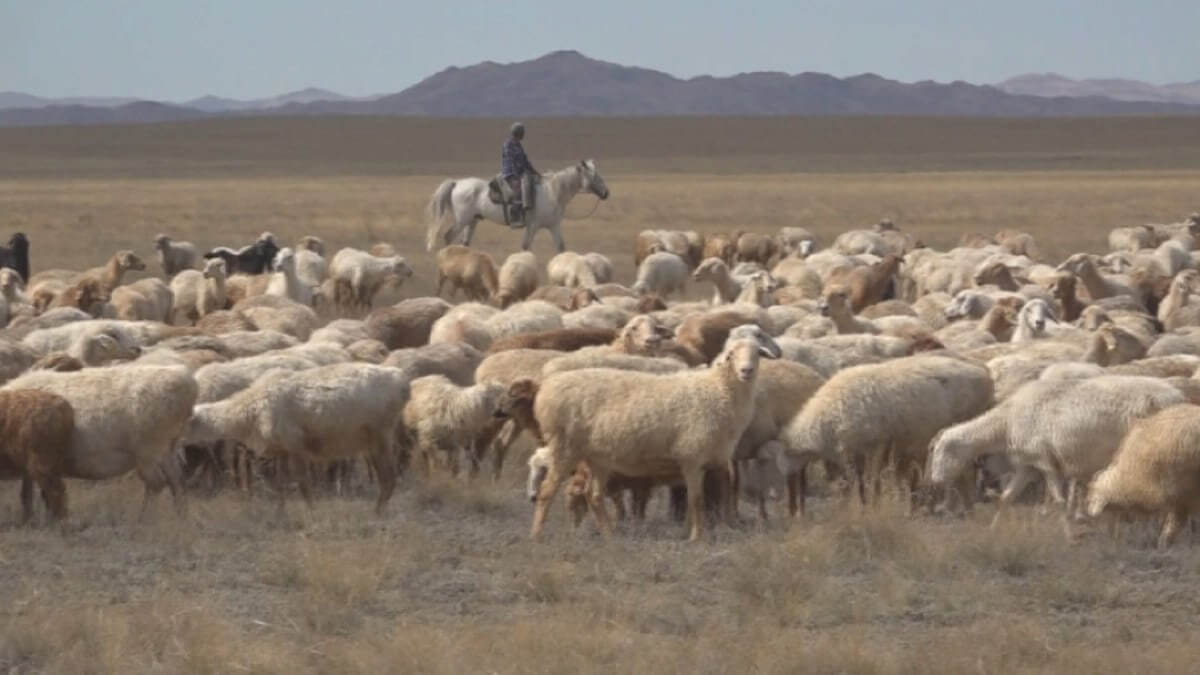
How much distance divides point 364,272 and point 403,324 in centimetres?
695

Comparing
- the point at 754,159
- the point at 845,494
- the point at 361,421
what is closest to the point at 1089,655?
the point at 845,494

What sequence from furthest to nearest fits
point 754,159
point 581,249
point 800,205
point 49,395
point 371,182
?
point 754,159, point 371,182, point 800,205, point 581,249, point 49,395

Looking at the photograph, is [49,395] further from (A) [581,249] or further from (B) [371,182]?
(B) [371,182]

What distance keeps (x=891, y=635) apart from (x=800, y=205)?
137 ft

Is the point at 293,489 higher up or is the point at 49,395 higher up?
the point at 49,395

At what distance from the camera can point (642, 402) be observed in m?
10.3

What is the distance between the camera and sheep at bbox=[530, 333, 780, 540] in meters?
10.3

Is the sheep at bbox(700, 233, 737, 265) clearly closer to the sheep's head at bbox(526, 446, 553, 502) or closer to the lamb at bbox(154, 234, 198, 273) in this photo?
the lamb at bbox(154, 234, 198, 273)

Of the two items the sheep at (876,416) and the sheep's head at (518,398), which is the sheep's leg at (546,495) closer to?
the sheep's head at (518,398)

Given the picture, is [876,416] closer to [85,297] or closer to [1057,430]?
[1057,430]

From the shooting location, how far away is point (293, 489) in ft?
39.1

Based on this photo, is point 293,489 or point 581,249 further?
point 581,249

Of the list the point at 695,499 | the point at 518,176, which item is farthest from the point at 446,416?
the point at 518,176

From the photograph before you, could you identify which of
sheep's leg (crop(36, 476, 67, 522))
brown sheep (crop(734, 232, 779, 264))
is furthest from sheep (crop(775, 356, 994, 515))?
brown sheep (crop(734, 232, 779, 264))
